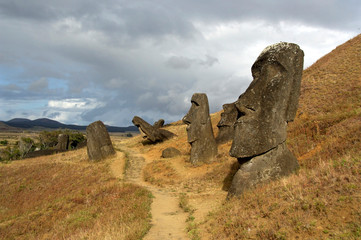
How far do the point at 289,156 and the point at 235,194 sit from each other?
2511mm

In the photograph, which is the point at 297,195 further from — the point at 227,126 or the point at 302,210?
the point at 227,126

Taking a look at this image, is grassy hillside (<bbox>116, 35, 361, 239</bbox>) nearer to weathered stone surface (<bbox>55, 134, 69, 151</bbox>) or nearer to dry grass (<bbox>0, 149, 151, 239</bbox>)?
dry grass (<bbox>0, 149, 151, 239</bbox>)

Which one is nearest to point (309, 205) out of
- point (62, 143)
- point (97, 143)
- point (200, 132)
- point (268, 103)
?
point (268, 103)

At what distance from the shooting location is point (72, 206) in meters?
13.1

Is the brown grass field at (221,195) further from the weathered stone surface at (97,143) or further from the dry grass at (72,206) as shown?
the weathered stone surface at (97,143)

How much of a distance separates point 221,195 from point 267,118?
3936 millimetres

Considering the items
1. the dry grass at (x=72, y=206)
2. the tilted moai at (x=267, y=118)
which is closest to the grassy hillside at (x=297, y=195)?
the tilted moai at (x=267, y=118)

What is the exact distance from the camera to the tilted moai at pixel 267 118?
919cm

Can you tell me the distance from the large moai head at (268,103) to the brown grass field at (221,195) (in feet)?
4.88

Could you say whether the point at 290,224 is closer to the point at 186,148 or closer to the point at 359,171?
the point at 359,171

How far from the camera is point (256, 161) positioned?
9.23 meters

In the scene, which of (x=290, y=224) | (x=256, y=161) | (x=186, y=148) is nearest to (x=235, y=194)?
(x=256, y=161)

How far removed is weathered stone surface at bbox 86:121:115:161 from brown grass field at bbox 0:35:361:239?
49.3 inches

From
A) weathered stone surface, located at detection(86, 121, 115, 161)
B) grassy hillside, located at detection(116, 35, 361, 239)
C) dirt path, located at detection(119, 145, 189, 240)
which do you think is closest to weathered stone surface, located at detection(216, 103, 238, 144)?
grassy hillside, located at detection(116, 35, 361, 239)
